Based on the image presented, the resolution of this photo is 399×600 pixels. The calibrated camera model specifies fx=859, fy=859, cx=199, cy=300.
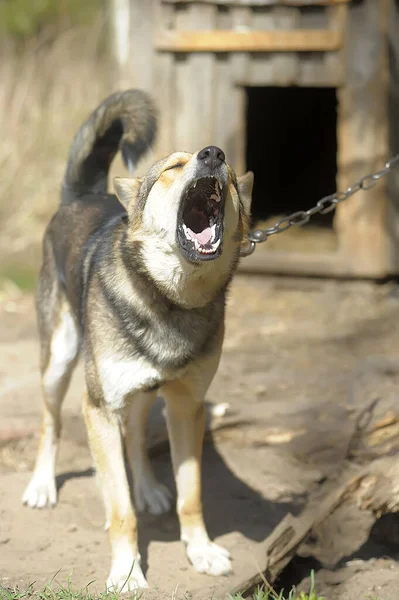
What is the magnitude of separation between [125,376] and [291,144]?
27.0ft

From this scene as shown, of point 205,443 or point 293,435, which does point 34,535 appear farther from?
point 293,435

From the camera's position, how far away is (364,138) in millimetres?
7441

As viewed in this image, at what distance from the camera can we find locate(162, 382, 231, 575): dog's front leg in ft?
13.2

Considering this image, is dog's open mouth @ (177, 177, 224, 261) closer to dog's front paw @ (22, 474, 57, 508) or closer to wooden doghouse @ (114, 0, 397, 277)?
dog's front paw @ (22, 474, 57, 508)

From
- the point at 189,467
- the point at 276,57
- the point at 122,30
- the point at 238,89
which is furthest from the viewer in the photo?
the point at 122,30

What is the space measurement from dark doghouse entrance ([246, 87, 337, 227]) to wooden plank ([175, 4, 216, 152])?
96.7 inches

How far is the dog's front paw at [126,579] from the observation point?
3664 mm

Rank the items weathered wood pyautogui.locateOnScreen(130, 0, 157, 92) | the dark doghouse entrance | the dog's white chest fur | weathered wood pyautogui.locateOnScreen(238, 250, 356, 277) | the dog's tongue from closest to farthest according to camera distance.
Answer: the dog's tongue, the dog's white chest fur, weathered wood pyautogui.locateOnScreen(130, 0, 157, 92), weathered wood pyautogui.locateOnScreen(238, 250, 356, 277), the dark doghouse entrance

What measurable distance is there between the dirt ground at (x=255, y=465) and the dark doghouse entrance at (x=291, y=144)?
3.85 metres

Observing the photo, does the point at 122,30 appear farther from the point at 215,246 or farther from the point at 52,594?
the point at 52,594

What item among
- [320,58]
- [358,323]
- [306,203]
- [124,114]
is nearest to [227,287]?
[124,114]

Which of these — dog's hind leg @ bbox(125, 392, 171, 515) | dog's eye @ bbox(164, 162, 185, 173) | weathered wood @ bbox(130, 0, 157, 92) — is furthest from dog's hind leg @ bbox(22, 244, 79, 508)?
weathered wood @ bbox(130, 0, 157, 92)

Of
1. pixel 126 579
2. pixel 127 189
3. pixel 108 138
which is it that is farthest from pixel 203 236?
pixel 126 579

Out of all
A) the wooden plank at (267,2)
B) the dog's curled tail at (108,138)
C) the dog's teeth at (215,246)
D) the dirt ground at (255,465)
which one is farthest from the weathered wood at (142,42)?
the dog's teeth at (215,246)
